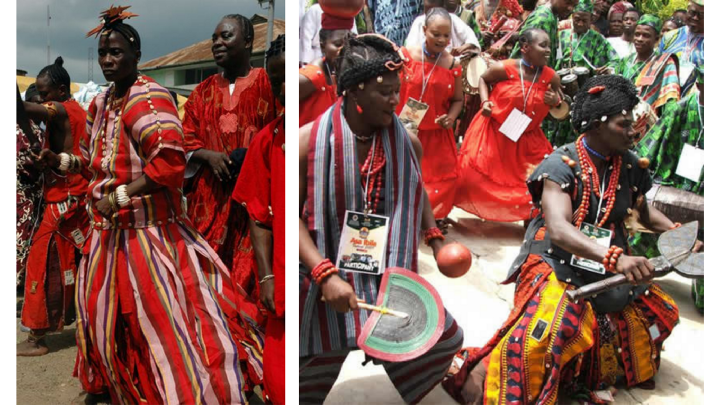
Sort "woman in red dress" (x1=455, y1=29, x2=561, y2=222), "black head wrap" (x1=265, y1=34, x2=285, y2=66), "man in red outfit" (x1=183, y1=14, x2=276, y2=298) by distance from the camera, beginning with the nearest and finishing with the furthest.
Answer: "black head wrap" (x1=265, y1=34, x2=285, y2=66) → "man in red outfit" (x1=183, y1=14, x2=276, y2=298) → "woman in red dress" (x1=455, y1=29, x2=561, y2=222)

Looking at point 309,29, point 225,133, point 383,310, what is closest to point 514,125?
point 309,29

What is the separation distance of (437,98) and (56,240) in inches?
95.9

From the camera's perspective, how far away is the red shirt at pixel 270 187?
267 centimetres

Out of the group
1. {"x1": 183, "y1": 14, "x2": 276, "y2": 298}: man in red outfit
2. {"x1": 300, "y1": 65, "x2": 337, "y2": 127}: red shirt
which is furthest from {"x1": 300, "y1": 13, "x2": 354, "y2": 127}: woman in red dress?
{"x1": 183, "y1": 14, "x2": 276, "y2": 298}: man in red outfit

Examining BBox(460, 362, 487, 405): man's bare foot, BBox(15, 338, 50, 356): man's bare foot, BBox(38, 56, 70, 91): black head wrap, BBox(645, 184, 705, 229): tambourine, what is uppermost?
BBox(38, 56, 70, 91): black head wrap

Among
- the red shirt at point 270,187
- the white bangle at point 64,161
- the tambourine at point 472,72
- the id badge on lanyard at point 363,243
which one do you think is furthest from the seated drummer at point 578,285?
the white bangle at point 64,161

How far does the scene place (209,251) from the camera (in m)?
3.08

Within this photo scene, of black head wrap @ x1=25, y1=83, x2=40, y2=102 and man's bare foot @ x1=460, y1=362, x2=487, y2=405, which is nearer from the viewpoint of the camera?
man's bare foot @ x1=460, y1=362, x2=487, y2=405

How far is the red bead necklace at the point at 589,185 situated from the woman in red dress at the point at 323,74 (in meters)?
1.23

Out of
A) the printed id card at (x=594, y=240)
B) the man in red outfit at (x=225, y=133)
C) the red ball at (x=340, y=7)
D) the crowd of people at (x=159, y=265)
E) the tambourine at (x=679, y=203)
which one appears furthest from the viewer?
the tambourine at (x=679, y=203)

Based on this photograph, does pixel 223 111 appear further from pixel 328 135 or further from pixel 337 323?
pixel 337 323

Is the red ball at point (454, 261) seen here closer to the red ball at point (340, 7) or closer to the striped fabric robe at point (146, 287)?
the striped fabric robe at point (146, 287)

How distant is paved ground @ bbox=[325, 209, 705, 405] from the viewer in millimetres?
3072

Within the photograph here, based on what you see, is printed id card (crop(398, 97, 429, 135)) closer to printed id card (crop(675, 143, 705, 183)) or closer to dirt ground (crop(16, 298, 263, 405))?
printed id card (crop(675, 143, 705, 183))
